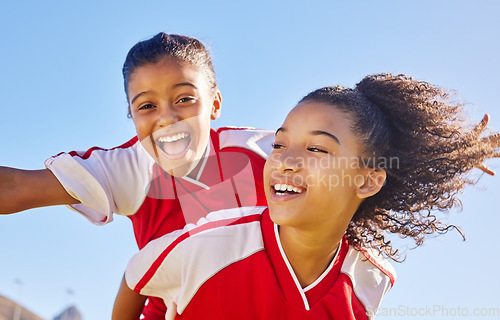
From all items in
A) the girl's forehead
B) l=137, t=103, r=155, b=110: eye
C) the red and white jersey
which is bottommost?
the red and white jersey

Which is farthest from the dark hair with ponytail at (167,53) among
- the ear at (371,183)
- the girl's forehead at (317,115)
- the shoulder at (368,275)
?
the shoulder at (368,275)

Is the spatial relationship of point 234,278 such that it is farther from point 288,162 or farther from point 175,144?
point 175,144

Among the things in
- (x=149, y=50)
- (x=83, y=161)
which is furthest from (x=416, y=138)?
(x=83, y=161)

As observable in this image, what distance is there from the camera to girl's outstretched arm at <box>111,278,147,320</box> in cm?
257

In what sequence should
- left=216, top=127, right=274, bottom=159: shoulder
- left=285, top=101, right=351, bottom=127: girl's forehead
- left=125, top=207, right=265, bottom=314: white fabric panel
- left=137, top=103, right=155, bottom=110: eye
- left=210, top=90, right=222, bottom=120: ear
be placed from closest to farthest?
left=125, top=207, right=265, bottom=314: white fabric panel → left=285, top=101, right=351, bottom=127: girl's forehead → left=137, top=103, right=155, bottom=110: eye → left=216, top=127, right=274, bottom=159: shoulder → left=210, top=90, right=222, bottom=120: ear

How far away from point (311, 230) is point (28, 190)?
1282 millimetres

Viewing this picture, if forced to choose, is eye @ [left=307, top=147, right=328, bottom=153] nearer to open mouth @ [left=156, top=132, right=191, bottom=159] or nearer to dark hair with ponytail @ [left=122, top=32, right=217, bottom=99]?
open mouth @ [left=156, top=132, right=191, bottom=159]

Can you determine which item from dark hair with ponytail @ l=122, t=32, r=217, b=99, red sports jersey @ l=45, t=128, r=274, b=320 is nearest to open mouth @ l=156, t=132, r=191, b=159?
red sports jersey @ l=45, t=128, r=274, b=320

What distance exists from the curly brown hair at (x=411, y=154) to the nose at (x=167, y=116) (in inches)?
31.8

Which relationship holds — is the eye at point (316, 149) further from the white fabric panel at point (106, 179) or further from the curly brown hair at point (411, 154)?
the white fabric panel at point (106, 179)

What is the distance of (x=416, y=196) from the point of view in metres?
2.87

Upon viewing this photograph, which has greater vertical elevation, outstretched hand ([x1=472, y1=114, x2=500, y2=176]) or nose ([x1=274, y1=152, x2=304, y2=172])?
nose ([x1=274, y1=152, x2=304, y2=172])

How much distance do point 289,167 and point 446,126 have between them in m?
1.06

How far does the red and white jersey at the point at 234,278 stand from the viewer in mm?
2264
